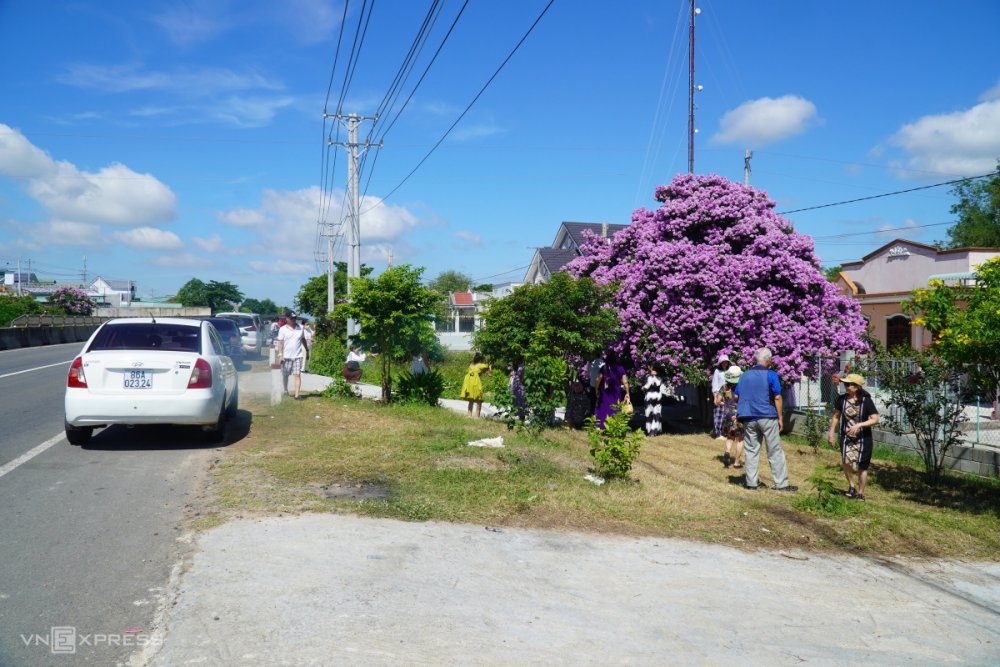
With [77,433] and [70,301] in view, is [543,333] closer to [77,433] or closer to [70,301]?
[77,433]

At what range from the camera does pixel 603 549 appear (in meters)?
5.94

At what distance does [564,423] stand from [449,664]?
10542mm

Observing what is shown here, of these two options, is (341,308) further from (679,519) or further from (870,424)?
(870,424)

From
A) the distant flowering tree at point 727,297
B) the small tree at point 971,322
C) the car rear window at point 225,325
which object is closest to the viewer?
the small tree at point 971,322

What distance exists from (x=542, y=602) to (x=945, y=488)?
25.3ft

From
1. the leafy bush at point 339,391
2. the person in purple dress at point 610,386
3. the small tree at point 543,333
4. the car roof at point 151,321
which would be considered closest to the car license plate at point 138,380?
the car roof at point 151,321

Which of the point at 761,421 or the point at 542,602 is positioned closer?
the point at 542,602

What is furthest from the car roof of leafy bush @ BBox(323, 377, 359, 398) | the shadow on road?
leafy bush @ BBox(323, 377, 359, 398)

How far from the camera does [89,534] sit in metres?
5.52

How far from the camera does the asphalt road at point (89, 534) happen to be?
389 centimetres

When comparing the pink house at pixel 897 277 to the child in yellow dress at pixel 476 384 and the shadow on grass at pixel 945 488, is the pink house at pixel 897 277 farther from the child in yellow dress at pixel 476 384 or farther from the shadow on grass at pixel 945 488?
the child in yellow dress at pixel 476 384

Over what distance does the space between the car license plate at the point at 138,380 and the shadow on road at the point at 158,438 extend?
93 cm

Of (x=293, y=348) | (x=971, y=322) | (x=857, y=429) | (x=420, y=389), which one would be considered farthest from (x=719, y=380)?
(x=293, y=348)

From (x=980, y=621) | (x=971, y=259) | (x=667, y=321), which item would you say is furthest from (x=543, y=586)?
(x=971, y=259)
